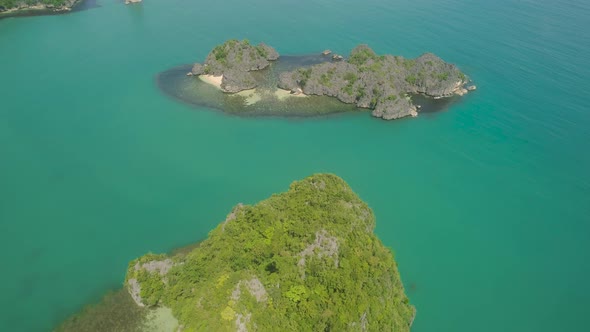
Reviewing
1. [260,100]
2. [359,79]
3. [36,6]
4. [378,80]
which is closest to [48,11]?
[36,6]

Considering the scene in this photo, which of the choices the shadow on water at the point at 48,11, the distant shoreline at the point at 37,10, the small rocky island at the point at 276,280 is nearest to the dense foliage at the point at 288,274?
the small rocky island at the point at 276,280

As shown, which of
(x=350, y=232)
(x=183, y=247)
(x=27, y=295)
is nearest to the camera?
(x=350, y=232)

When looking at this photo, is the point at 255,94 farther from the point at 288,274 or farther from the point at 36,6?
the point at 36,6

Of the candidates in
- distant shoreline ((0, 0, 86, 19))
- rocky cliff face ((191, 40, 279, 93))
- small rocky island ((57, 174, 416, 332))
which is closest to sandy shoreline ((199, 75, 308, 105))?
rocky cliff face ((191, 40, 279, 93))

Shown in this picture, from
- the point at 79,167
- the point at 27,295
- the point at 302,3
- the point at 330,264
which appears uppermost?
the point at 302,3

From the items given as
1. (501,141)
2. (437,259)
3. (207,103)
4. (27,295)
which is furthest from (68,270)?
(501,141)

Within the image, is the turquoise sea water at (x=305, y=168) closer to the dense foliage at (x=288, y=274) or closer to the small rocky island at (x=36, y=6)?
the dense foliage at (x=288, y=274)

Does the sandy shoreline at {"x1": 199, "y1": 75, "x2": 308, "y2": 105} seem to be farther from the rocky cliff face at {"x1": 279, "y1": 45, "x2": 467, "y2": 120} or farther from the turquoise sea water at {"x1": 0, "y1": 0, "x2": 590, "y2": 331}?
the turquoise sea water at {"x1": 0, "y1": 0, "x2": 590, "y2": 331}

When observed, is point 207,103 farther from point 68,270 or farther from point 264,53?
point 68,270
